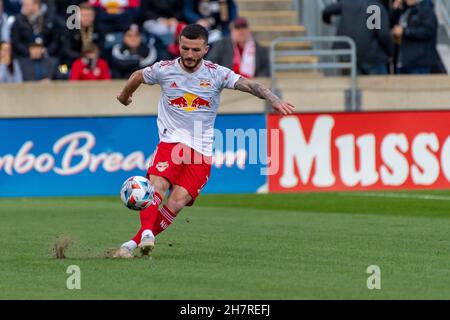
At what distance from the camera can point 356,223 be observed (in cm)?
1647

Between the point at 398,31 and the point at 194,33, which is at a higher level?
the point at 398,31

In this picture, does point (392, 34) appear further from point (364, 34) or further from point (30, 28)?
point (30, 28)

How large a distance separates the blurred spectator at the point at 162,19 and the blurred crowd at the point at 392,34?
288 centimetres

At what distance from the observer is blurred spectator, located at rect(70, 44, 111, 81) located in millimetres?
23516

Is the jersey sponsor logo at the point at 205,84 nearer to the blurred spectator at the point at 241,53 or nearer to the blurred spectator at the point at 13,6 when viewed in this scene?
the blurred spectator at the point at 241,53

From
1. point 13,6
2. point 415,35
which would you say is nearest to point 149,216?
point 415,35

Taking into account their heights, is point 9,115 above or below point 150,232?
above

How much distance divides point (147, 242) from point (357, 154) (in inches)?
404

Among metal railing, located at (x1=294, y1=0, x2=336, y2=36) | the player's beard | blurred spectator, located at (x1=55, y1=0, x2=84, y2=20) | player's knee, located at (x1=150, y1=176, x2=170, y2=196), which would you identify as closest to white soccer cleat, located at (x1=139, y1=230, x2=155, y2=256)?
player's knee, located at (x1=150, y1=176, x2=170, y2=196)

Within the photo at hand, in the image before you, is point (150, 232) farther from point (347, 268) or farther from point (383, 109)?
point (383, 109)

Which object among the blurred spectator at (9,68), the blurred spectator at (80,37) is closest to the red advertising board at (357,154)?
the blurred spectator at (80,37)

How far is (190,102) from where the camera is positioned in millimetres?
12633

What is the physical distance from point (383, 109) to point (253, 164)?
2694 mm

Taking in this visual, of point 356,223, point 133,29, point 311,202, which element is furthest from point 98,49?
point 356,223
